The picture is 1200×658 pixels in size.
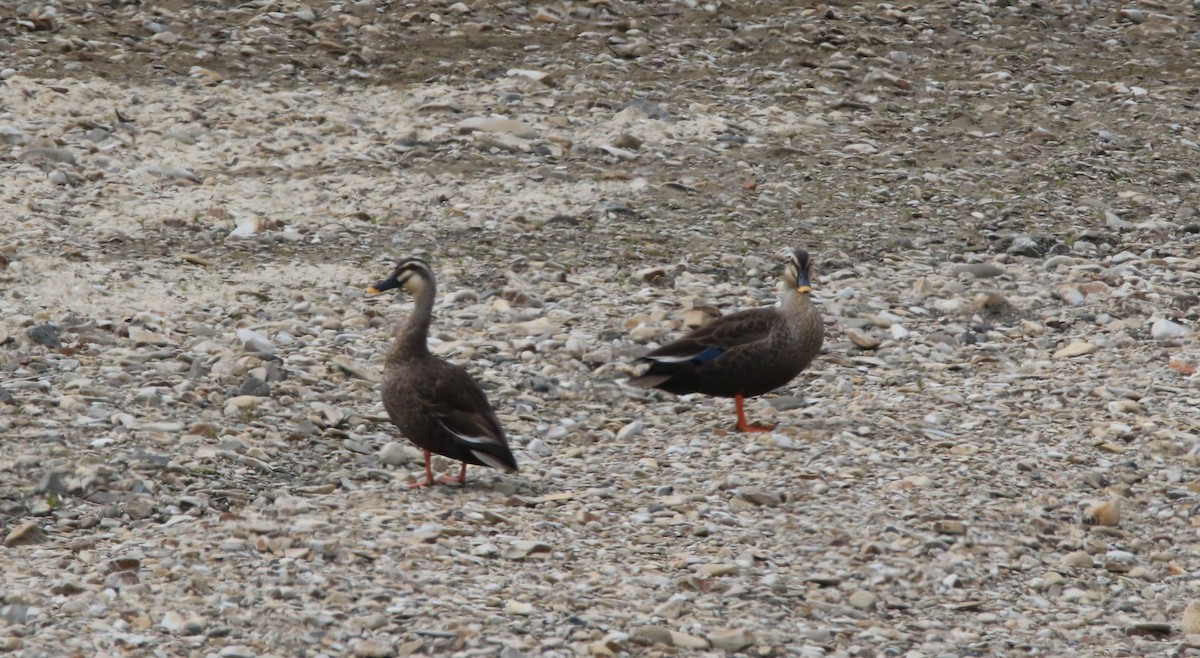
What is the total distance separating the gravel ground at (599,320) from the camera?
8.62 m

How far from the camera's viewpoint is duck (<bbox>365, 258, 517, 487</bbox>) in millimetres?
9984

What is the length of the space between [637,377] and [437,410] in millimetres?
2374

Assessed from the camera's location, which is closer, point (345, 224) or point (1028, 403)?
point (1028, 403)

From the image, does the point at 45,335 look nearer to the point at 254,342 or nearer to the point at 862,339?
the point at 254,342

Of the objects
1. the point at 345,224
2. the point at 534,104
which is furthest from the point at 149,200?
the point at 534,104

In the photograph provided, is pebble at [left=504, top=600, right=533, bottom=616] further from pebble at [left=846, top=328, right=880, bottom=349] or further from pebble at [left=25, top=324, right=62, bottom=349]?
pebble at [left=846, top=328, right=880, bottom=349]

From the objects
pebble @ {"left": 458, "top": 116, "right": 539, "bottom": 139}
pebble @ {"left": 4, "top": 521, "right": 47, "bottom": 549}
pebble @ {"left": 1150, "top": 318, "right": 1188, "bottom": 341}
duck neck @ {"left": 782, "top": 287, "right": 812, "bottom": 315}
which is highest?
pebble @ {"left": 4, "top": 521, "right": 47, "bottom": 549}

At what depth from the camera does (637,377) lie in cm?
1192

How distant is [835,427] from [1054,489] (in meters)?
1.76

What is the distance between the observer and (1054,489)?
10.4 meters

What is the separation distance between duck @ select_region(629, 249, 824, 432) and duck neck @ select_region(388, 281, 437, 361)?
6.25 feet

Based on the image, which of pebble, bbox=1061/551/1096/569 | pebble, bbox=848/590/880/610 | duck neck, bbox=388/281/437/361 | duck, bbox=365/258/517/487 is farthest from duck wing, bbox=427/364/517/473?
pebble, bbox=1061/551/1096/569

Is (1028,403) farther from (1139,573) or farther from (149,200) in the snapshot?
(149,200)

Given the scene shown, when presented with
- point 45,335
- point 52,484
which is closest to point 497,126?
point 45,335
